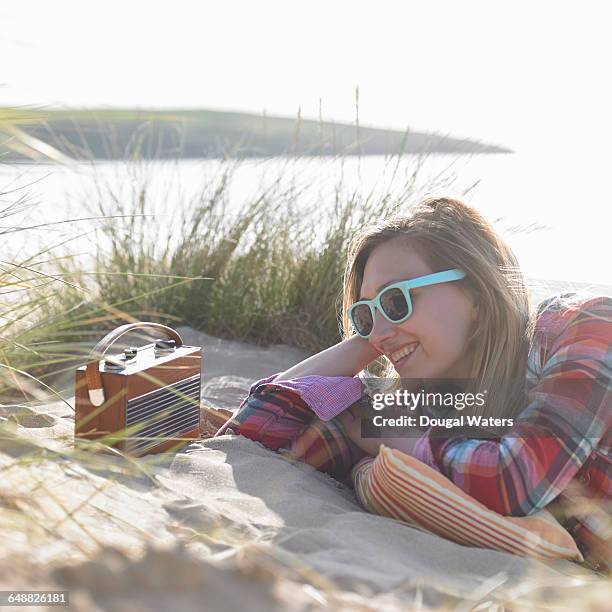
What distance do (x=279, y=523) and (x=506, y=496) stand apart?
505mm

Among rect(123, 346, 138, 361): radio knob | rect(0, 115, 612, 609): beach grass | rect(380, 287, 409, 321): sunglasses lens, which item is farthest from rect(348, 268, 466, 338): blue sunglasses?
rect(0, 115, 612, 609): beach grass

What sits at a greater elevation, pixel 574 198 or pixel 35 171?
pixel 35 171

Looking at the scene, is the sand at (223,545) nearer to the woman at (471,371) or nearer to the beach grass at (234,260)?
the woman at (471,371)

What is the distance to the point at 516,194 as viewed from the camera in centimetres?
639

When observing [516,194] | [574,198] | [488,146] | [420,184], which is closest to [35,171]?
[420,184]

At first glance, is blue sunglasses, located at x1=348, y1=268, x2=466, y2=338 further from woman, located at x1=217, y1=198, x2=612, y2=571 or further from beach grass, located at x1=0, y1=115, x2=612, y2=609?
beach grass, located at x1=0, y1=115, x2=612, y2=609

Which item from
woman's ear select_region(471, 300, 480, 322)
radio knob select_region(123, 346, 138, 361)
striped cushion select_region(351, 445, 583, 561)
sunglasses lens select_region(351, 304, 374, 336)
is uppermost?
woman's ear select_region(471, 300, 480, 322)

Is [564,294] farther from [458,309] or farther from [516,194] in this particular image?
[516,194]

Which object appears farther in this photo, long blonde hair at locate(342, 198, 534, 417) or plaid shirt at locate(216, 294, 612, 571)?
long blonde hair at locate(342, 198, 534, 417)

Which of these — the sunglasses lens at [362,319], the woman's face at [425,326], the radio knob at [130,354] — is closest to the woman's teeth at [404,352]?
the woman's face at [425,326]

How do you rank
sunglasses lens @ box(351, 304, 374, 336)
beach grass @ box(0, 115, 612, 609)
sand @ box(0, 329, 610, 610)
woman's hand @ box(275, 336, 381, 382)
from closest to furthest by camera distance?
sand @ box(0, 329, 610, 610), sunglasses lens @ box(351, 304, 374, 336), woman's hand @ box(275, 336, 381, 382), beach grass @ box(0, 115, 612, 609)

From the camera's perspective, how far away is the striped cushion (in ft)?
6.04

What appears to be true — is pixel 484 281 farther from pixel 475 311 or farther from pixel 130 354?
pixel 130 354

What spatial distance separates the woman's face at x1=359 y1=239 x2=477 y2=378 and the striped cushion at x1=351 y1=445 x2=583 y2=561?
408mm
